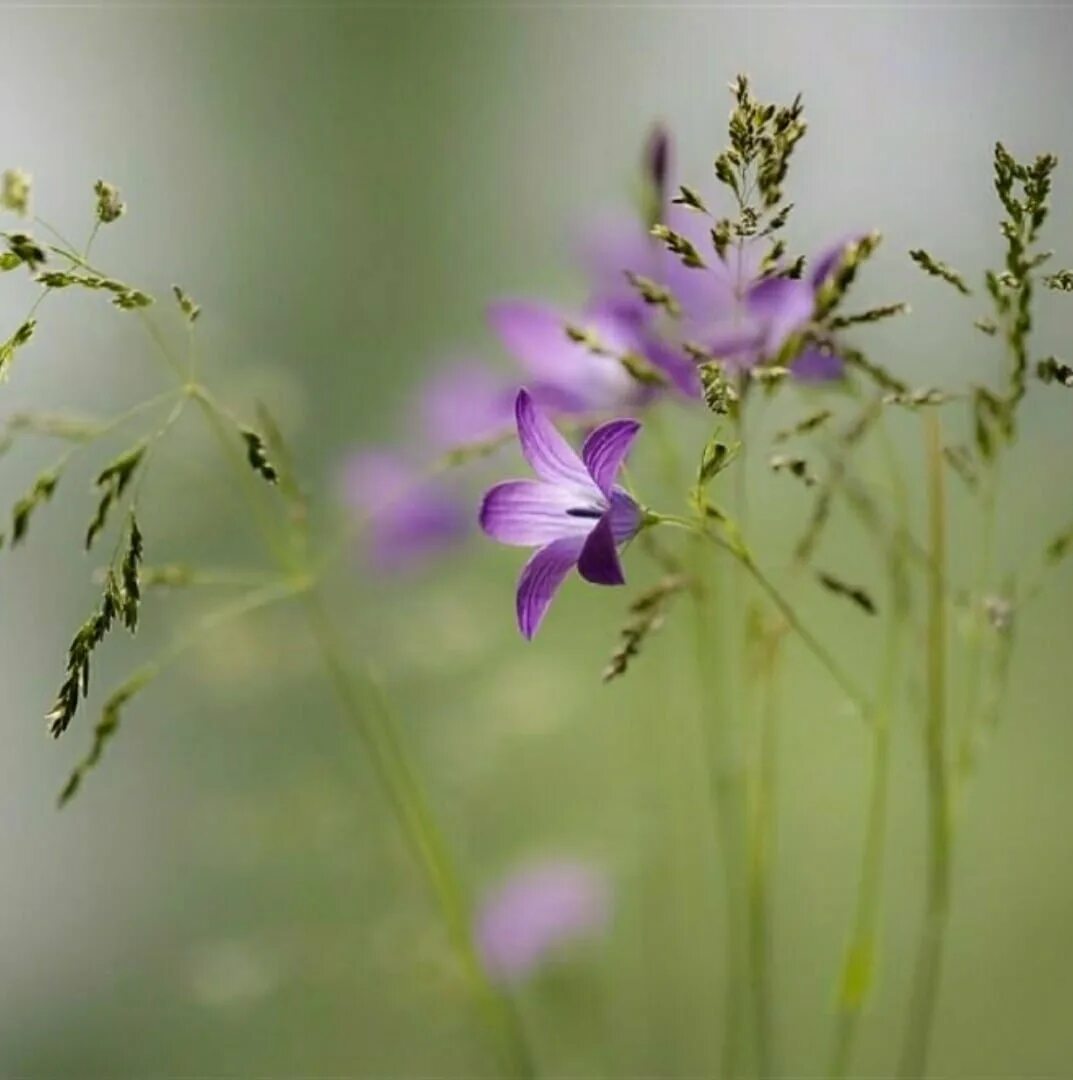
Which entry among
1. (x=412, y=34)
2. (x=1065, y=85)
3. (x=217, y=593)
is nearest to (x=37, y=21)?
(x=412, y=34)

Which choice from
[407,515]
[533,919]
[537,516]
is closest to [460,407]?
[407,515]

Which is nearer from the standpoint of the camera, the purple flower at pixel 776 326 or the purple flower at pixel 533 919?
the purple flower at pixel 776 326

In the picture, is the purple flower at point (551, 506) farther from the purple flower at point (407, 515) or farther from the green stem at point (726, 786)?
the purple flower at point (407, 515)

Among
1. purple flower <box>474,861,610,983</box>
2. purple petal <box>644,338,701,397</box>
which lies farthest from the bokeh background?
purple petal <box>644,338,701,397</box>

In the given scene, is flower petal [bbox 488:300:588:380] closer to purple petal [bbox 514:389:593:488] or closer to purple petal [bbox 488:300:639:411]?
purple petal [bbox 488:300:639:411]

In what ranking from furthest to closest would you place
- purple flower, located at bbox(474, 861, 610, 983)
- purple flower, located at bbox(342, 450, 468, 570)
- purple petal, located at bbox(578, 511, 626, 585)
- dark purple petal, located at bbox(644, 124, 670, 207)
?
1. purple flower, located at bbox(342, 450, 468, 570)
2. purple flower, located at bbox(474, 861, 610, 983)
3. dark purple petal, located at bbox(644, 124, 670, 207)
4. purple petal, located at bbox(578, 511, 626, 585)

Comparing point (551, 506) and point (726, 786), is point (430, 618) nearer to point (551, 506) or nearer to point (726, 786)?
point (726, 786)

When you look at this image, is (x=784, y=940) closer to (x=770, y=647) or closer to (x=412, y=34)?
(x=770, y=647)

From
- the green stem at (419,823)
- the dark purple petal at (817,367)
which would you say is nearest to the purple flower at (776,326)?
the dark purple petal at (817,367)
